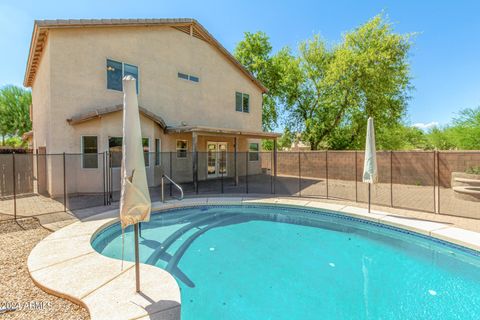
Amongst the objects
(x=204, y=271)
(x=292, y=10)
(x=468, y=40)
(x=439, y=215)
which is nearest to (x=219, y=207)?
(x=204, y=271)

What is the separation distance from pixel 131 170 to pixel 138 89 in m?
10.7

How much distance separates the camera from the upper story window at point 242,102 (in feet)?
56.8

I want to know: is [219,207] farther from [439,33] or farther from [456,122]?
[439,33]

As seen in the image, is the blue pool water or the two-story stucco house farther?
the two-story stucco house

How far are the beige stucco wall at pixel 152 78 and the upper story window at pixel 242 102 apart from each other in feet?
1.13

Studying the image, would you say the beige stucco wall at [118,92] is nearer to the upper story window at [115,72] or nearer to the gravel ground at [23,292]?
the upper story window at [115,72]

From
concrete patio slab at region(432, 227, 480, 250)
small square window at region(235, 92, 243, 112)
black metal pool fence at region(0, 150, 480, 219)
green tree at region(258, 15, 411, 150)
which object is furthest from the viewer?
green tree at region(258, 15, 411, 150)

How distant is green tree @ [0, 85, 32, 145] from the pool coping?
109 feet

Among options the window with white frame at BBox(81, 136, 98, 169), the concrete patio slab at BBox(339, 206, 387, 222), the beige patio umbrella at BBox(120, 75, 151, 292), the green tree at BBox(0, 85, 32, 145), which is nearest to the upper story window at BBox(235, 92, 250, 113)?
the window with white frame at BBox(81, 136, 98, 169)

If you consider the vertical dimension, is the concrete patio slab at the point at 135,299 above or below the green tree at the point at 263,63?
below

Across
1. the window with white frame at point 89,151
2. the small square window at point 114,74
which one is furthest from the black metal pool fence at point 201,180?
the small square window at point 114,74

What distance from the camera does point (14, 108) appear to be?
29.7 m

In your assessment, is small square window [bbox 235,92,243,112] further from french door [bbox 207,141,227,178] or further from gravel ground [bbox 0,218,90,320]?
gravel ground [bbox 0,218,90,320]

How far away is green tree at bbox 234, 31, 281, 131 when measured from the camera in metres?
24.7
